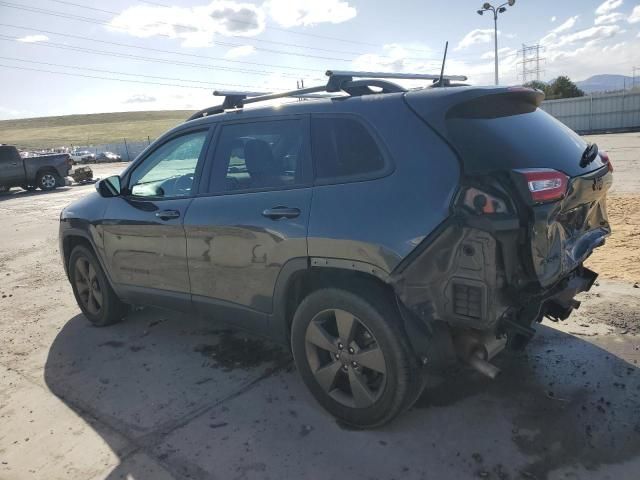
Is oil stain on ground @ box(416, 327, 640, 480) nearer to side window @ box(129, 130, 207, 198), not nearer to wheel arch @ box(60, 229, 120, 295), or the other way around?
side window @ box(129, 130, 207, 198)

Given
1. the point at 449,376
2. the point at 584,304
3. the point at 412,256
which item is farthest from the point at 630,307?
the point at 412,256

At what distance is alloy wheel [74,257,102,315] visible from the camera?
4.82m

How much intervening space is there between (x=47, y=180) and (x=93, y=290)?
18.0 metres

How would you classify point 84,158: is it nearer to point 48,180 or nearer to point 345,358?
point 48,180

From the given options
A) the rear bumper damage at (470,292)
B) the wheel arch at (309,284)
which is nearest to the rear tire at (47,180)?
the wheel arch at (309,284)

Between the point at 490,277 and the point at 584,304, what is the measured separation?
261cm

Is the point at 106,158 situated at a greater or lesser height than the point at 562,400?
greater

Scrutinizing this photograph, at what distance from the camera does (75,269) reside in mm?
4984

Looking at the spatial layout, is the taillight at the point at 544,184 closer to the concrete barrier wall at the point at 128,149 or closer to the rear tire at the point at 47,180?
the rear tire at the point at 47,180

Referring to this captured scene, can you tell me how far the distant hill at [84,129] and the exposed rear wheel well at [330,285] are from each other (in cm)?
6059

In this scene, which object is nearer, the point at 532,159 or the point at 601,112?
the point at 532,159

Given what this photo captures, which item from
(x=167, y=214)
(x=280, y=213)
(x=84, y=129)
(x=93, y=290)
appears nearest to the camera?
(x=280, y=213)

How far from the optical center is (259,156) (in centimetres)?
341

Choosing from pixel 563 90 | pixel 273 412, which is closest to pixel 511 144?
pixel 273 412
